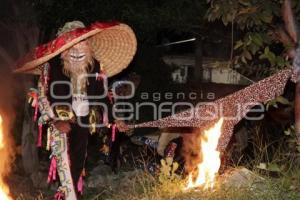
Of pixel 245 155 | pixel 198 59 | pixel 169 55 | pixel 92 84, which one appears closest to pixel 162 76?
pixel 198 59

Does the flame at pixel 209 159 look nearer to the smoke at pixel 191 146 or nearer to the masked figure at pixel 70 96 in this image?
the masked figure at pixel 70 96

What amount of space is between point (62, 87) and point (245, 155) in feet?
9.01

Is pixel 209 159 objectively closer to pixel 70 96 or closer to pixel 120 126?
pixel 120 126

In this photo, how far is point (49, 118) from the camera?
5453mm

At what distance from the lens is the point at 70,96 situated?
5.73 m

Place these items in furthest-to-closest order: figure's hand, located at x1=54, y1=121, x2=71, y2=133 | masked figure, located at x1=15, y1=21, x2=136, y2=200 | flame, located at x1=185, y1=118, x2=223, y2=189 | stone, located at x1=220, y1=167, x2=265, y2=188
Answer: masked figure, located at x1=15, y1=21, x2=136, y2=200, figure's hand, located at x1=54, y1=121, x2=71, y2=133, flame, located at x1=185, y1=118, x2=223, y2=189, stone, located at x1=220, y1=167, x2=265, y2=188

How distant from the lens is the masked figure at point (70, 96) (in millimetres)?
5516

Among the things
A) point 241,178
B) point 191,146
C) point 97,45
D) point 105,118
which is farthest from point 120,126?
point 191,146

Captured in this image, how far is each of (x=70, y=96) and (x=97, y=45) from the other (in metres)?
0.70

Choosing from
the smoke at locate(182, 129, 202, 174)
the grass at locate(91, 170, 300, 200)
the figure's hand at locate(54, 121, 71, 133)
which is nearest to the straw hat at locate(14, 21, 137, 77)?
the figure's hand at locate(54, 121, 71, 133)

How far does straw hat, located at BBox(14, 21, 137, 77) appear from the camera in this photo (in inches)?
212

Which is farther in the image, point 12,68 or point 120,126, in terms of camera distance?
point 12,68

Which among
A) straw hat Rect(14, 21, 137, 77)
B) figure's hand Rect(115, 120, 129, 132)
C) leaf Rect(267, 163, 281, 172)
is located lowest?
leaf Rect(267, 163, 281, 172)

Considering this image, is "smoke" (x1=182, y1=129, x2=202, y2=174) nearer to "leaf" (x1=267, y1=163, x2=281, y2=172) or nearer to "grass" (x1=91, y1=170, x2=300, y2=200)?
"grass" (x1=91, y1=170, x2=300, y2=200)
